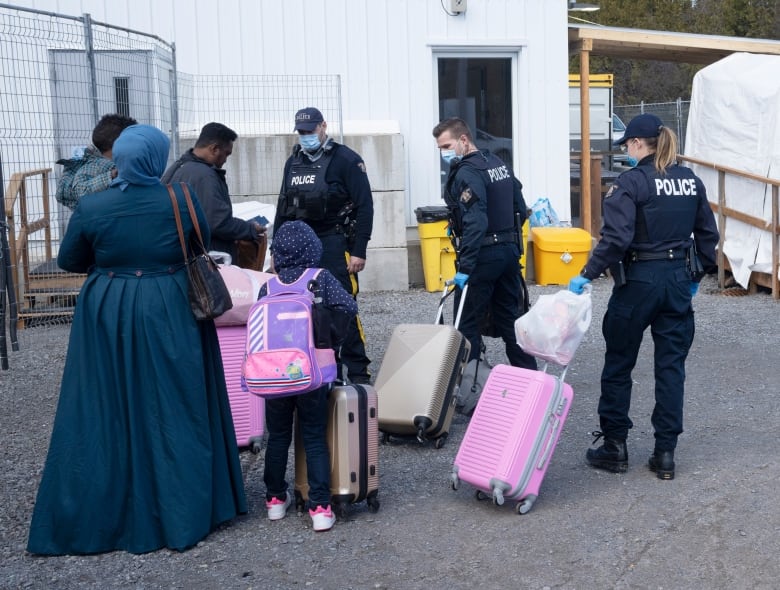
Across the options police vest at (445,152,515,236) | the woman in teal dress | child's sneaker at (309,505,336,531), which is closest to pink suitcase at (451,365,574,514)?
child's sneaker at (309,505,336,531)

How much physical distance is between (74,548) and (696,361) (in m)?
5.38

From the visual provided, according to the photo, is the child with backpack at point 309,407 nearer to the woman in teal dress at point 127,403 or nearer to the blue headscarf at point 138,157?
the woman in teal dress at point 127,403

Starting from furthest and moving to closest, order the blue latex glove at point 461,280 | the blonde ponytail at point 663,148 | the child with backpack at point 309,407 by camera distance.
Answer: the blue latex glove at point 461,280
the blonde ponytail at point 663,148
the child with backpack at point 309,407

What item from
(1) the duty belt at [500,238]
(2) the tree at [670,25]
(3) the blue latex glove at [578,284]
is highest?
(2) the tree at [670,25]

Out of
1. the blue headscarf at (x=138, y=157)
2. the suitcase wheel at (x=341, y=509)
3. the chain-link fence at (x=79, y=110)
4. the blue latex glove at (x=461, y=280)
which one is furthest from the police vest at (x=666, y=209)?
the chain-link fence at (x=79, y=110)

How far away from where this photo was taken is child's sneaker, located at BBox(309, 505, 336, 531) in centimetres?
480

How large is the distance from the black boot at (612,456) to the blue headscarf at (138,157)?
2.73 m

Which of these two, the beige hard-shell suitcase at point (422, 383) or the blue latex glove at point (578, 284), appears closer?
the blue latex glove at point (578, 284)

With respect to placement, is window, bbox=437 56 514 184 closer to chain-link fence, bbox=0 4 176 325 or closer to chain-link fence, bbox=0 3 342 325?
chain-link fence, bbox=0 3 342 325

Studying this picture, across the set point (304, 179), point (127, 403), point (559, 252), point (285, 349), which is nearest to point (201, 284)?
point (285, 349)

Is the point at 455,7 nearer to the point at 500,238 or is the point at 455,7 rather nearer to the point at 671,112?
the point at 500,238

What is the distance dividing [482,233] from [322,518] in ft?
7.30

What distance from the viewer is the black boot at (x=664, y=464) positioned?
5.41 m

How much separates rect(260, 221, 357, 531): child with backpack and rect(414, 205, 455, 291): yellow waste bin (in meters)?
6.72
